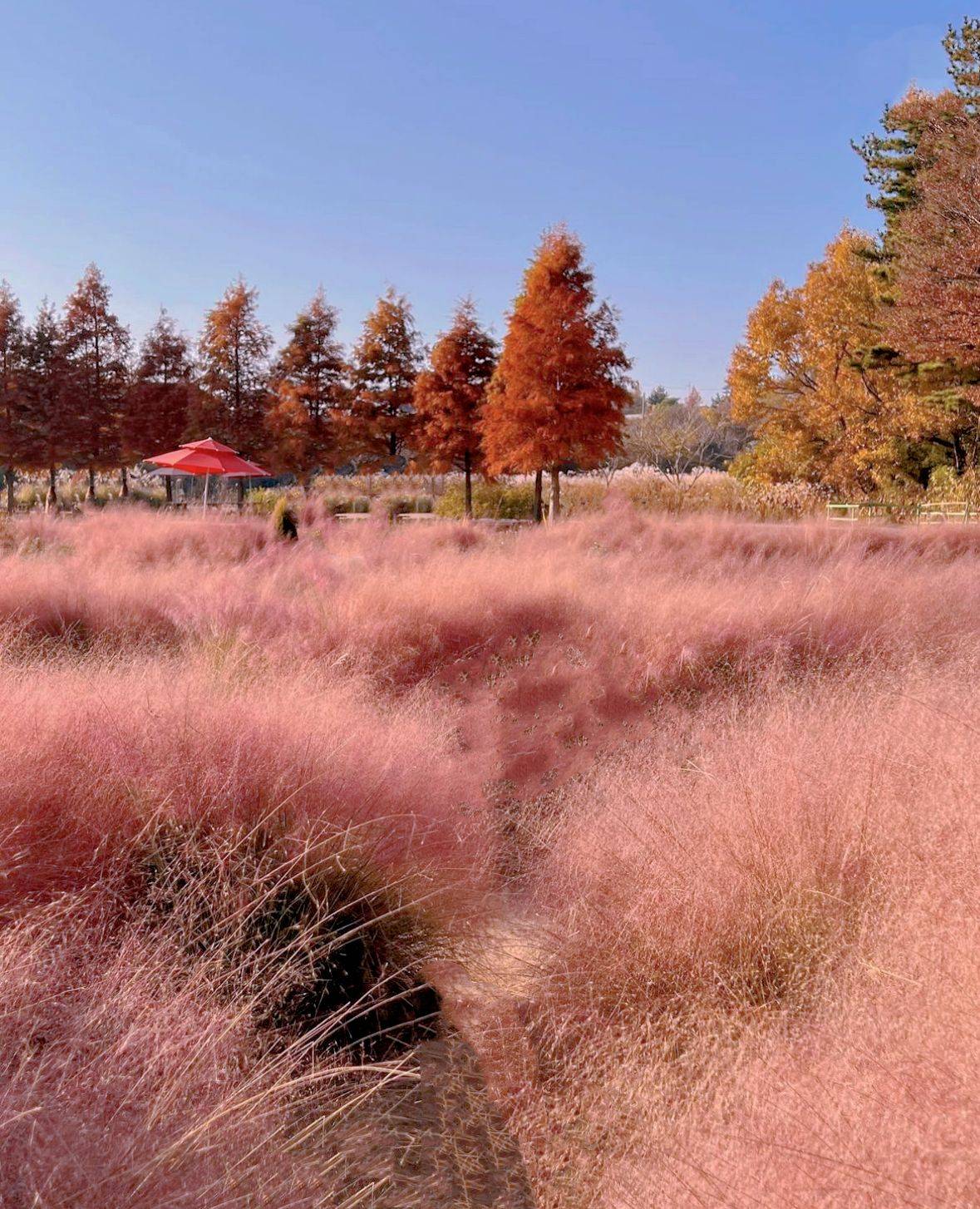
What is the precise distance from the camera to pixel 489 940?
12.3ft

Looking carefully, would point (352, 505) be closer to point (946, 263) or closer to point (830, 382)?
point (830, 382)

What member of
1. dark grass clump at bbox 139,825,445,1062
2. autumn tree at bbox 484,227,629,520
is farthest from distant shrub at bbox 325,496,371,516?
dark grass clump at bbox 139,825,445,1062

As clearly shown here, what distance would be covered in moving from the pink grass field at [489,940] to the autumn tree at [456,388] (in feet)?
70.9

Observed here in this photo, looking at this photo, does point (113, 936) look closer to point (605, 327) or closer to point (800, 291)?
point (605, 327)

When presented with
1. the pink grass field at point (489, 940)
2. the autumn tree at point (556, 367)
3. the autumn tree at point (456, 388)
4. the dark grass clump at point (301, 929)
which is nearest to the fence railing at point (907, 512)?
the autumn tree at point (556, 367)

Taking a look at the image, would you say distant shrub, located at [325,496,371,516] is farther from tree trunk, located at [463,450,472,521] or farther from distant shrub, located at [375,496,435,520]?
tree trunk, located at [463,450,472,521]

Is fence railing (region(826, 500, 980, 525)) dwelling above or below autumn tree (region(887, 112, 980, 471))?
below

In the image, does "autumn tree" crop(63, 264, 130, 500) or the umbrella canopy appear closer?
the umbrella canopy

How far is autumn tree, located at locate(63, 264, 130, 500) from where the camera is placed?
31.9m

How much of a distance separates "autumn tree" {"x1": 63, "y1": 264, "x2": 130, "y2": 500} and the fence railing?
2370 cm

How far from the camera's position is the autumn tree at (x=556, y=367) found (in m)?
22.5

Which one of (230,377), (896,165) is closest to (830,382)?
(896,165)

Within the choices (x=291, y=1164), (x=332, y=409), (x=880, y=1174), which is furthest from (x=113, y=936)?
(x=332, y=409)

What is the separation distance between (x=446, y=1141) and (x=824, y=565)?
7.48 metres
